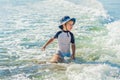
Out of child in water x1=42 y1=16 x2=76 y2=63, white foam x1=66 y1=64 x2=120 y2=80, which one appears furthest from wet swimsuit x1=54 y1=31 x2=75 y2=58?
white foam x1=66 y1=64 x2=120 y2=80

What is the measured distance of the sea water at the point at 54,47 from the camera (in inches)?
313

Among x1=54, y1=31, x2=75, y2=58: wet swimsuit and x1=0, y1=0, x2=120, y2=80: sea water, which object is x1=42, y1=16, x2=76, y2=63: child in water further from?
x1=0, y1=0, x2=120, y2=80: sea water

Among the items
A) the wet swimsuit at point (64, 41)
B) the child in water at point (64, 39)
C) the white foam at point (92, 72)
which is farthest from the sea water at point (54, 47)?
the wet swimsuit at point (64, 41)

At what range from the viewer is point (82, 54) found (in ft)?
32.9

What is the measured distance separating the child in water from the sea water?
0.26m

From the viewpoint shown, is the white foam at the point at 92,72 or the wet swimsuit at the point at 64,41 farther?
the wet swimsuit at the point at 64,41

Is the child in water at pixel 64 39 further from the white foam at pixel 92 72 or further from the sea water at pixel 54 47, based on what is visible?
the white foam at pixel 92 72

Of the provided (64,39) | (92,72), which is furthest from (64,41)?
(92,72)

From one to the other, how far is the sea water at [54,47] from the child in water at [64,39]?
0.86 feet

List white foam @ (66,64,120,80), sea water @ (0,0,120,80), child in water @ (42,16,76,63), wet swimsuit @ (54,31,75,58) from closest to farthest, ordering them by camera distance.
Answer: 1. white foam @ (66,64,120,80)
2. sea water @ (0,0,120,80)
3. child in water @ (42,16,76,63)
4. wet swimsuit @ (54,31,75,58)

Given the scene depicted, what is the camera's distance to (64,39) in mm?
9133

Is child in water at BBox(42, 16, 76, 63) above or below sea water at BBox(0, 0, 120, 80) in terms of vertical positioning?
above

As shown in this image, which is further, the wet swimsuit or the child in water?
the wet swimsuit

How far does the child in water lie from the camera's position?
891 cm
